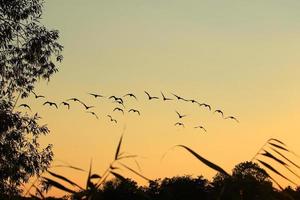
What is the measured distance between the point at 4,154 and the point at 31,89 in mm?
4759

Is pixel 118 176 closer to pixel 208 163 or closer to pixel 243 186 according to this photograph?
pixel 208 163

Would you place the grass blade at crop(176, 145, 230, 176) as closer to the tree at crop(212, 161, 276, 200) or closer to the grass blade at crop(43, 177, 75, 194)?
the tree at crop(212, 161, 276, 200)

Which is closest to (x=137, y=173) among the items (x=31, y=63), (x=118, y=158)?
(x=118, y=158)

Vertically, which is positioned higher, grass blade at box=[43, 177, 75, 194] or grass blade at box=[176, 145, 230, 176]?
grass blade at box=[176, 145, 230, 176]

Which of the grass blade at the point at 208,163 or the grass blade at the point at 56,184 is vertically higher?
the grass blade at the point at 208,163

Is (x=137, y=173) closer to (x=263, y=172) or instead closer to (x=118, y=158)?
(x=118, y=158)

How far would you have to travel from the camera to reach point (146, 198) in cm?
371

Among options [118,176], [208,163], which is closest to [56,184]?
[118,176]

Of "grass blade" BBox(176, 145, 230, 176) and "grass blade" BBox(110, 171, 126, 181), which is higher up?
"grass blade" BBox(176, 145, 230, 176)

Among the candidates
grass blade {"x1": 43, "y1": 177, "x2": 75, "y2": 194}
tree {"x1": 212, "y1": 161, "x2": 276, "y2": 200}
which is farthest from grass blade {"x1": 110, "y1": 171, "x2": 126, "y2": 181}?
tree {"x1": 212, "y1": 161, "x2": 276, "y2": 200}

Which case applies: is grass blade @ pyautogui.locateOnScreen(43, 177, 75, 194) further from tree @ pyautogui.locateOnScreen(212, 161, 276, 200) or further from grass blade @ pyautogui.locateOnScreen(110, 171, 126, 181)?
tree @ pyautogui.locateOnScreen(212, 161, 276, 200)

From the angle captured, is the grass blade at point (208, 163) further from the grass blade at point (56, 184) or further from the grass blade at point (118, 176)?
the grass blade at point (56, 184)

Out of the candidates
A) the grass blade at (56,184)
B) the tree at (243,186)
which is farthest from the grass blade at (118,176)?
the tree at (243,186)

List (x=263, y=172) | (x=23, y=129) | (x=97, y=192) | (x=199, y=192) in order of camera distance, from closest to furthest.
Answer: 1. (x=97, y=192)
2. (x=263, y=172)
3. (x=23, y=129)
4. (x=199, y=192)
